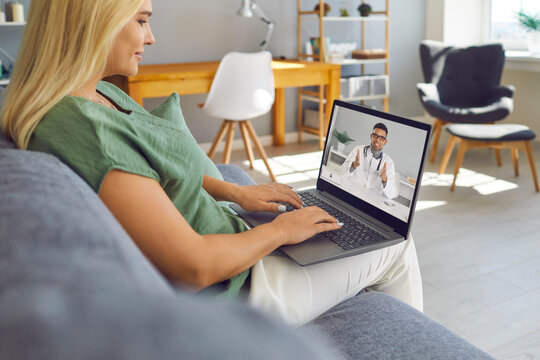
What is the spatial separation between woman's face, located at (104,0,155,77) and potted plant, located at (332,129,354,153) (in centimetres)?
54

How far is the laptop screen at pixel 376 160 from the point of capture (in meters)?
1.16

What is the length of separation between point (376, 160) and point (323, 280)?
0.32 meters

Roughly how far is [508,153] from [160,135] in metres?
3.86

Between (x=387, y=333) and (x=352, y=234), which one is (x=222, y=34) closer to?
(x=352, y=234)

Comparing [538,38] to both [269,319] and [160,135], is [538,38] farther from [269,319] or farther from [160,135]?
[269,319]

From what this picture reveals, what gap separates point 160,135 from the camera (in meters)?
0.92

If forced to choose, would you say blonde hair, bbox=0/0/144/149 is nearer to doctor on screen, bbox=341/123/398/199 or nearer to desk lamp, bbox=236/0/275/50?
doctor on screen, bbox=341/123/398/199

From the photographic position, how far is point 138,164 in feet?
2.78

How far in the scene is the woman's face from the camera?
996 mm

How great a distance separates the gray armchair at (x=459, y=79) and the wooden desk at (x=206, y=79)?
668 mm

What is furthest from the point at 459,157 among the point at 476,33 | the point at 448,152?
the point at 476,33

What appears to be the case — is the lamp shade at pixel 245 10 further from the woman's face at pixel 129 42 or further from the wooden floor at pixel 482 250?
the woman's face at pixel 129 42

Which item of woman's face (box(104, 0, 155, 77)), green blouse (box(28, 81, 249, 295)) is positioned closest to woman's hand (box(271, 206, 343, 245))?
green blouse (box(28, 81, 249, 295))

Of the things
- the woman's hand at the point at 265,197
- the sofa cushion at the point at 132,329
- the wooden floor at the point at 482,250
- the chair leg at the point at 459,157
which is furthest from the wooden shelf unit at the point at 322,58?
the sofa cushion at the point at 132,329
